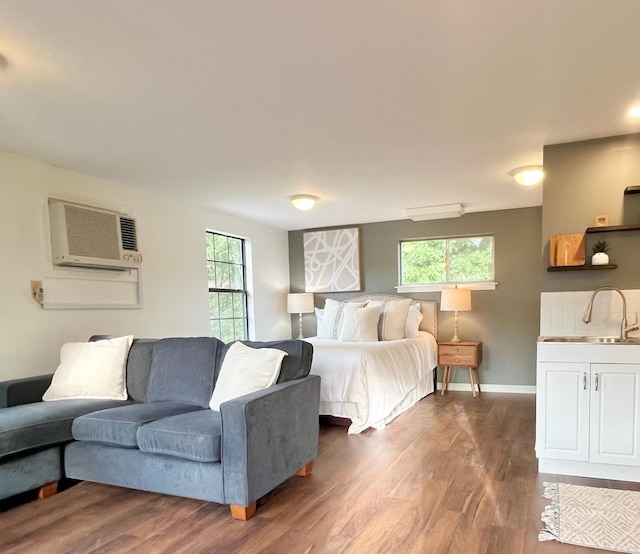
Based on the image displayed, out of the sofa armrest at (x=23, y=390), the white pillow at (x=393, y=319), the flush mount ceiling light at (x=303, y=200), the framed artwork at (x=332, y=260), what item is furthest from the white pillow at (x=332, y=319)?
the sofa armrest at (x=23, y=390)

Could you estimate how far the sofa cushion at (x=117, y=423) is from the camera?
98.0 inches

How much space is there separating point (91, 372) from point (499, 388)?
14.5 ft

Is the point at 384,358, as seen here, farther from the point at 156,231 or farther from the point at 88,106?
the point at 88,106

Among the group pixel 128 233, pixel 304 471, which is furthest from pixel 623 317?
pixel 128 233

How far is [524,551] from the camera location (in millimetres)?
1918

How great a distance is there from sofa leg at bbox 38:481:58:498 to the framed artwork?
4191 millimetres

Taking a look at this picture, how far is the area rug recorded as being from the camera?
78.4 inches

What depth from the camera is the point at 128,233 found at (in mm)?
3916

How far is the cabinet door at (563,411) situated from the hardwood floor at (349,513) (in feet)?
0.55

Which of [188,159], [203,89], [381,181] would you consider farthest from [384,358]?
[203,89]

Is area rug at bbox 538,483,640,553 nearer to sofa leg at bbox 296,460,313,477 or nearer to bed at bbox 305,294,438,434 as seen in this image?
sofa leg at bbox 296,460,313,477

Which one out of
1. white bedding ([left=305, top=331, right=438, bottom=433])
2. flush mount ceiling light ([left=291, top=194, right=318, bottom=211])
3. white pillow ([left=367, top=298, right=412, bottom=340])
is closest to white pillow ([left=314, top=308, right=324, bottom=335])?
white pillow ([left=367, top=298, right=412, bottom=340])

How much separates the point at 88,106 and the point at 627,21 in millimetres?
2519

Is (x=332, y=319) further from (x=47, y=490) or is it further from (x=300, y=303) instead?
(x=47, y=490)
